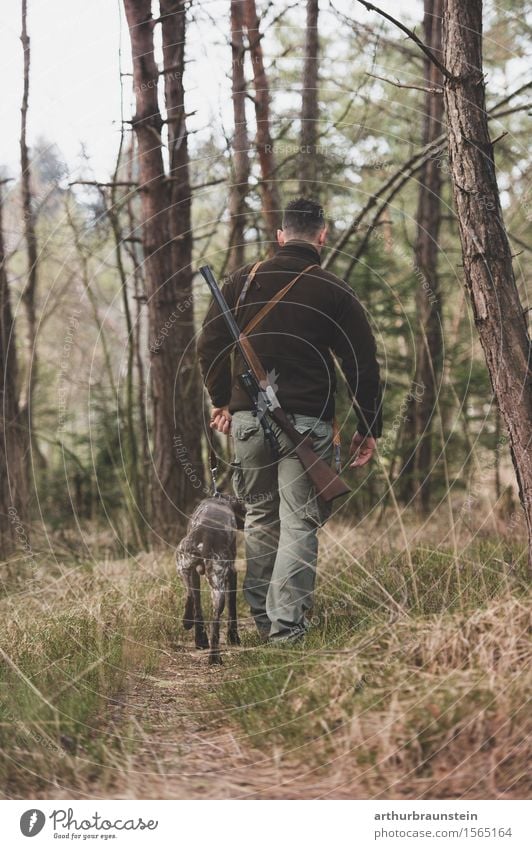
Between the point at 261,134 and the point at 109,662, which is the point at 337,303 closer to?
the point at 109,662

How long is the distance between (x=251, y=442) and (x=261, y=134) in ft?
13.9

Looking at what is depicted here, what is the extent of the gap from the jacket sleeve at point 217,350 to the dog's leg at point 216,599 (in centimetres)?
115

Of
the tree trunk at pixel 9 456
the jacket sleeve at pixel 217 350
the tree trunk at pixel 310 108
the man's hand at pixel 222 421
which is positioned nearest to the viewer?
the jacket sleeve at pixel 217 350

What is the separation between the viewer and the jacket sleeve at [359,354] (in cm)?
513

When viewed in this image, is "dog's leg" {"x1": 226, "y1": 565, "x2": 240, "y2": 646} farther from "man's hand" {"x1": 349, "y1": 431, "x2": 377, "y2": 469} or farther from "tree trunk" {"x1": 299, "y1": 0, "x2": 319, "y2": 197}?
"tree trunk" {"x1": 299, "y1": 0, "x2": 319, "y2": 197}

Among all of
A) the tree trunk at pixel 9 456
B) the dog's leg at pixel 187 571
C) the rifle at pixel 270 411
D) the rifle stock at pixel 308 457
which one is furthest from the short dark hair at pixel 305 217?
the tree trunk at pixel 9 456

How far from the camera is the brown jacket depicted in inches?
202

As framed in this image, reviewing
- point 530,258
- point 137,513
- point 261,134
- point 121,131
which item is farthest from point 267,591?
point 530,258

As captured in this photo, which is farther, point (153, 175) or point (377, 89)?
point (377, 89)

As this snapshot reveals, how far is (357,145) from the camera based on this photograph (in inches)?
383

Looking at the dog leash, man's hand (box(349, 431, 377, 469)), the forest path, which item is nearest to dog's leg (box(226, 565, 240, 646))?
the dog leash

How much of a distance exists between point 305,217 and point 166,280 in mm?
2964

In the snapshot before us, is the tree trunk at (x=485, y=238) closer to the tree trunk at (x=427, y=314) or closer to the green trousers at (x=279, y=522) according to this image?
the green trousers at (x=279, y=522)

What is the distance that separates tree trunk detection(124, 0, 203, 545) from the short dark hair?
101 inches
